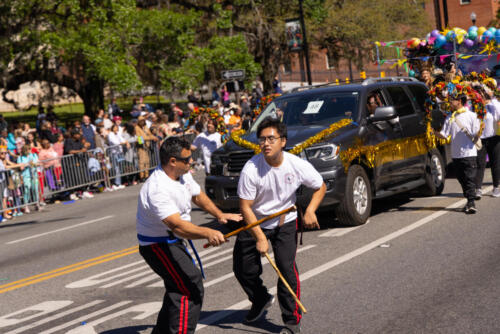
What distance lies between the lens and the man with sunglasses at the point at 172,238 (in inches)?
217

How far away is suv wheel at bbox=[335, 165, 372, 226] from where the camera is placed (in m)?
10.6

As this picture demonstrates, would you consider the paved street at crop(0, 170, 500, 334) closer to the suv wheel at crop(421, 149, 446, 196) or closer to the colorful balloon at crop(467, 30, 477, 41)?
the suv wheel at crop(421, 149, 446, 196)

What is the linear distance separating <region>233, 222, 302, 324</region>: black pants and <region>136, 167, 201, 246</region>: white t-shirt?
81 centimetres

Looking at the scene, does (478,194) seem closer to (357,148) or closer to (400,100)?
(400,100)

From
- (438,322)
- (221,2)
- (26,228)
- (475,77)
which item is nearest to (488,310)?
(438,322)

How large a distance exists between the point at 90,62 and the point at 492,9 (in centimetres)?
4648

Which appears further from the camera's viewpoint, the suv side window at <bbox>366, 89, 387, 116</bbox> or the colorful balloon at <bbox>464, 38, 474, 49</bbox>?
the colorful balloon at <bbox>464, 38, 474, 49</bbox>

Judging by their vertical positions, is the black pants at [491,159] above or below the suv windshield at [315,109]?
below

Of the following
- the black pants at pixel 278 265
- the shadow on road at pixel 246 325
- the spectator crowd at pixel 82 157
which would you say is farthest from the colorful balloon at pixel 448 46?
the black pants at pixel 278 265

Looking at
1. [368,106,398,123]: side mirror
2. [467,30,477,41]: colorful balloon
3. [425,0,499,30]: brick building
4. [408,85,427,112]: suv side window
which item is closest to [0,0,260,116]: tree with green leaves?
[467,30,477,41]: colorful balloon

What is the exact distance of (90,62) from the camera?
27766 mm

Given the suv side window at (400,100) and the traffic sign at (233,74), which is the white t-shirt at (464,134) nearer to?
the suv side window at (400,100)

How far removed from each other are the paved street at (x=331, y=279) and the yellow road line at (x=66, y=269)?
0.02 meters

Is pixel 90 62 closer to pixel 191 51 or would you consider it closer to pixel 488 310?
pixel 191 51
